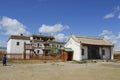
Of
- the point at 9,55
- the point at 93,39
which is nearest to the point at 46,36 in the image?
the point at 93,39

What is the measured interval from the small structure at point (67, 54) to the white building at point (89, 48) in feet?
2.40

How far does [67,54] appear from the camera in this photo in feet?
149

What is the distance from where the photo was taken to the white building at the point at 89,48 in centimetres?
4488

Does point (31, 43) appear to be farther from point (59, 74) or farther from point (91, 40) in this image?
point (59, 74)

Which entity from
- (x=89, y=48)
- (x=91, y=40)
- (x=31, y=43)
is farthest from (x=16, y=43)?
(x=89, y=48)

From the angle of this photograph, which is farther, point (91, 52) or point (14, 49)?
point (14, 49)

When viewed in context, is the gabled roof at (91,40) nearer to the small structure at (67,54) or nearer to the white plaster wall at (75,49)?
the white plaster wall at (75,49)

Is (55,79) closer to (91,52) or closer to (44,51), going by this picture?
(91,52)

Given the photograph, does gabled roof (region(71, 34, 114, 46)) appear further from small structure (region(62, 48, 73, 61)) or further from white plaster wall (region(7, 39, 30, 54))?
white plaster wall (region(7, 39, 30, 54))

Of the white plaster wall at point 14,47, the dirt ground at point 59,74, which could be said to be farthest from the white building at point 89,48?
the white plaster wall at point 14,47

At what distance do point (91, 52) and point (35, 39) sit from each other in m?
34.7

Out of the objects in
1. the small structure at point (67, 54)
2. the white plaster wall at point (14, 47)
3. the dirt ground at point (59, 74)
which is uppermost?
the white plaster wall at point (14, 47)

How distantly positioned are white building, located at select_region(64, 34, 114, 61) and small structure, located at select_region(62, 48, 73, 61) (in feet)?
2.40

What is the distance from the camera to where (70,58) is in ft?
152
